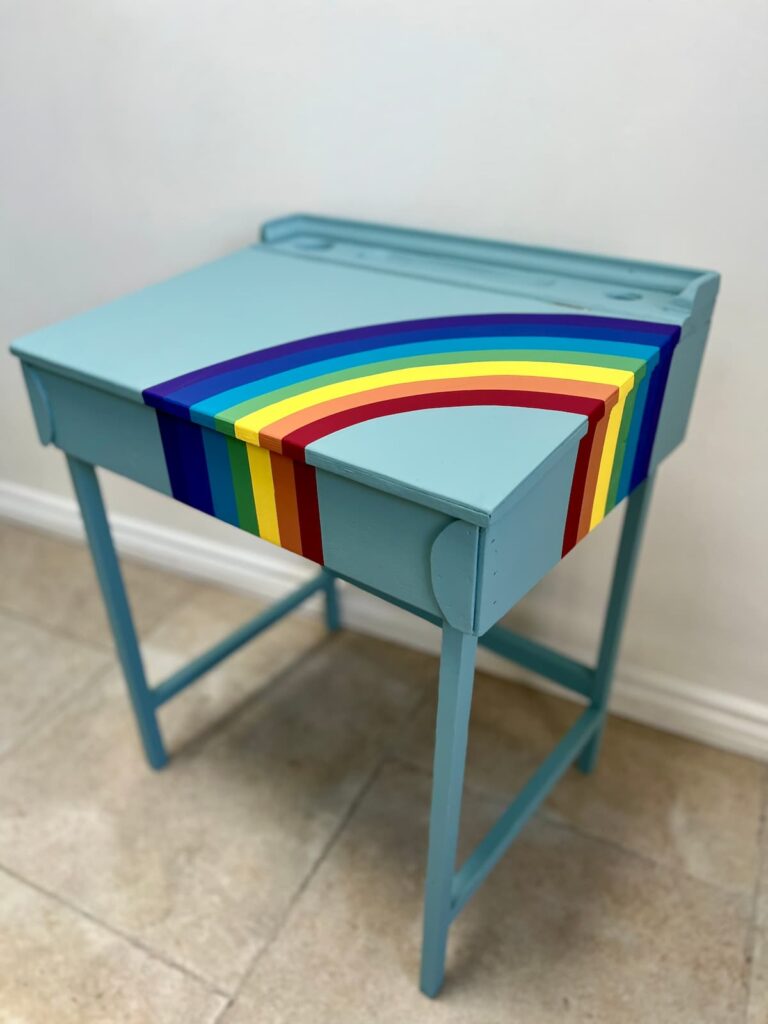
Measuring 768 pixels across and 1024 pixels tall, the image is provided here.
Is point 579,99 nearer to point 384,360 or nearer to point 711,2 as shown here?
point 711,2

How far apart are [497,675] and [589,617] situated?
23 centimetres

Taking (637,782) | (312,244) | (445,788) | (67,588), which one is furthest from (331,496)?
(67,588)

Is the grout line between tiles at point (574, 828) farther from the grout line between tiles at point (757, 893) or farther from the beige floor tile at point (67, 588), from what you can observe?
the beige floor tile at point (67, 588)

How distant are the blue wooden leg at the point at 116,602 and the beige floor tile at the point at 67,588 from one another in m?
0.35

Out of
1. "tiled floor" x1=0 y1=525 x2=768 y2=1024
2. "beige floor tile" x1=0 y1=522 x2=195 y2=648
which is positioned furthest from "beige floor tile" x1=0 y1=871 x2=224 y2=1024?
"beige floor tile" x1=0 y1=522 x2=195 y2=648

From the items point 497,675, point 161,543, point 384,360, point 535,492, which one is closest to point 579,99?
point 384,360

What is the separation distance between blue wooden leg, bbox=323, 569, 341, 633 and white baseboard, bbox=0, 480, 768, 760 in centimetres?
2

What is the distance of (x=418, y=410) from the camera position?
0.80m

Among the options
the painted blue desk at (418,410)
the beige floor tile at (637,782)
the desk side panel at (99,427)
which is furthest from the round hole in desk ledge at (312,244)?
the beige floor tile at (637,782)

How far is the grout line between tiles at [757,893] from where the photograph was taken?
43.3 inches

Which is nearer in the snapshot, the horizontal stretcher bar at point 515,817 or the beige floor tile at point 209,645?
the horizontal stretcher bar at point 515,817

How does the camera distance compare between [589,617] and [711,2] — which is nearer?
→ [711,2]

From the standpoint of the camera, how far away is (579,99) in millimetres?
1069

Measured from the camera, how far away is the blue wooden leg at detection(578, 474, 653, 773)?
45.0 inches
